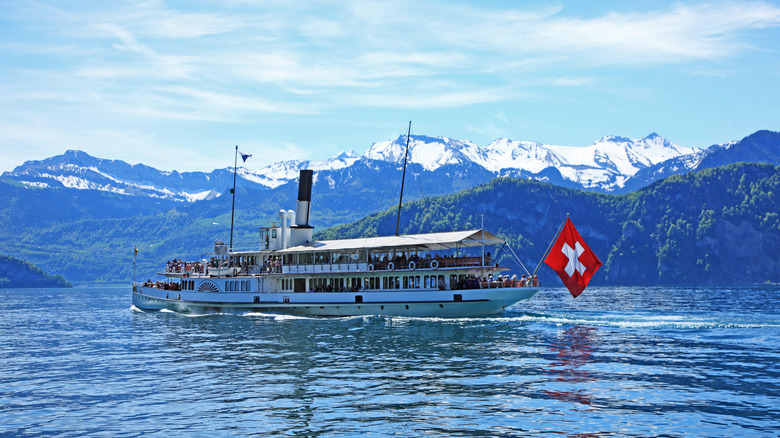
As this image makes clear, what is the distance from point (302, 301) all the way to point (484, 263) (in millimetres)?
20321

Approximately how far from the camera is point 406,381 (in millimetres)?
32375

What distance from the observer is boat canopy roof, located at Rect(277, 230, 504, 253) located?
62.2 meters

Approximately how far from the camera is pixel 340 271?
69562 millimetres

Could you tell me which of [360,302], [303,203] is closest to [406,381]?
[360,302]

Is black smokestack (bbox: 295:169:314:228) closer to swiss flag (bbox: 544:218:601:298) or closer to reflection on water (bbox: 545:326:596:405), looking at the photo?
swiss flag (bbox: 544:218:601:298)

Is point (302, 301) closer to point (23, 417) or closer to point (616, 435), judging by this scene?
point (23, 417)

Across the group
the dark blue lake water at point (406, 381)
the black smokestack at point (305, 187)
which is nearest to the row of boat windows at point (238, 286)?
the black smokestack at point (305, 187)

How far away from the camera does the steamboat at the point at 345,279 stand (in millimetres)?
62812

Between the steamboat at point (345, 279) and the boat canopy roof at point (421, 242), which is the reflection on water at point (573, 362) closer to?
the steamboat at point (345, 279)

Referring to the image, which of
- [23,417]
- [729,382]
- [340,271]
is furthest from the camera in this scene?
[340,271]

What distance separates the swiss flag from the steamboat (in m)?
3.90

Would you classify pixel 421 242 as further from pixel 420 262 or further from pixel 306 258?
pixel 306 258

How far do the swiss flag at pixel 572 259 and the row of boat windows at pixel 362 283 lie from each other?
11527 mm

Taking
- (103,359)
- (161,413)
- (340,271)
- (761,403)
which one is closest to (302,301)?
(340,271)
